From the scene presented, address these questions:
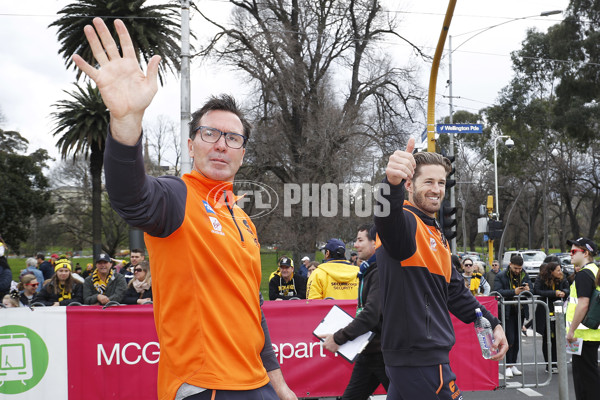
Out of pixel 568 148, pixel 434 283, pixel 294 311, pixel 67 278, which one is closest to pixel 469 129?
pixel 294 311

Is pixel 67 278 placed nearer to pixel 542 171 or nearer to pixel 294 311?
pixel 294 311

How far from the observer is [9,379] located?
607 centimetres

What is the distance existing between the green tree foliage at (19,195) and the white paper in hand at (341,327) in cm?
3766

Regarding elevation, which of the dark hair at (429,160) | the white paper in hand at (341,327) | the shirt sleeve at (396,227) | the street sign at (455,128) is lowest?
the white paper in hand at (341,327)

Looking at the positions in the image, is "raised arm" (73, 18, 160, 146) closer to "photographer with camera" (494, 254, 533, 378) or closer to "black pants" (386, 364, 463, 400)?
"black pants" (386, 364, 463, 400)

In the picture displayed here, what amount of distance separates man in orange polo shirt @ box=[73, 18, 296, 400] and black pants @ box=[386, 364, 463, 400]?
3.79 ft

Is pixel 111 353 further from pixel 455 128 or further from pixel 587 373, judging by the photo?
pixel 455 128

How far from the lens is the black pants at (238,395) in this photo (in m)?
2.05

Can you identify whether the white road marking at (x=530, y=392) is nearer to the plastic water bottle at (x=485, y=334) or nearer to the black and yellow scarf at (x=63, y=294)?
the plastic water bottle at (x=485, y=334)

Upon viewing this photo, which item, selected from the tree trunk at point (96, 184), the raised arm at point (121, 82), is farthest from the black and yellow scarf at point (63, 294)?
the tree trunk at point (96, 184)

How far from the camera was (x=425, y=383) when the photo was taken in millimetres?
3191

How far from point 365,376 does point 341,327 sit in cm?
64

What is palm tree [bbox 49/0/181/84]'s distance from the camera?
69.9 feet

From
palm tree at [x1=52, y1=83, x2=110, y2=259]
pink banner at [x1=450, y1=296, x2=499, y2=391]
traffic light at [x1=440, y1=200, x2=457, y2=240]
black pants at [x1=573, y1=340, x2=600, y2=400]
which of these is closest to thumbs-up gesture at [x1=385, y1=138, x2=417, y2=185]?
black pants at [x1=573, y1=340, x2=600, y2=400]
